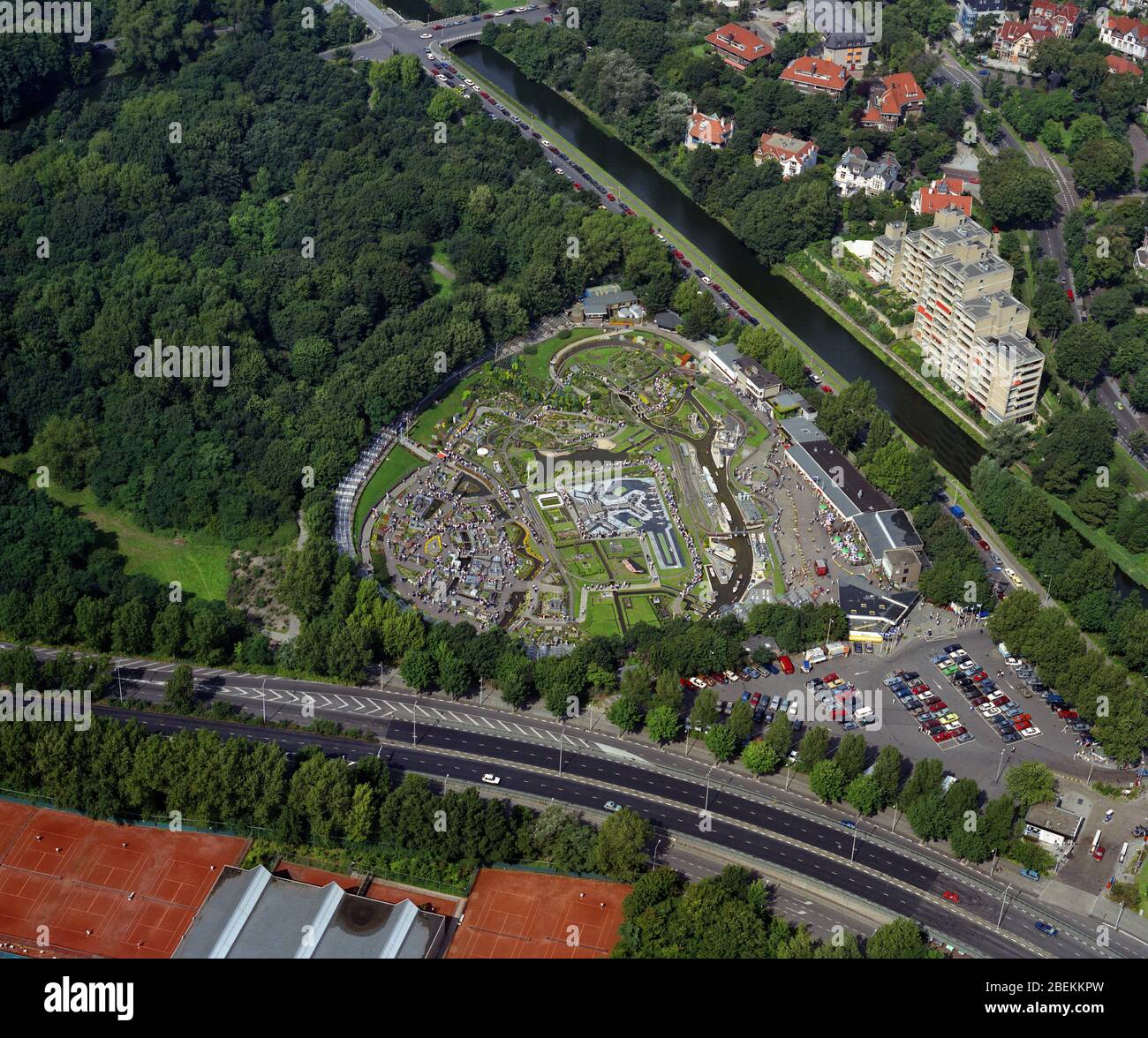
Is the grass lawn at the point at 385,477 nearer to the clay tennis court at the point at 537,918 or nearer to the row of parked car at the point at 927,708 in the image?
the clay tennis court at the point at 537,918

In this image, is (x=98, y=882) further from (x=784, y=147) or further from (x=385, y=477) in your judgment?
(x=784, y=147)

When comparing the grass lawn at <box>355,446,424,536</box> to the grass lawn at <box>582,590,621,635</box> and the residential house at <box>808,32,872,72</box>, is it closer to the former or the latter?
the grass lawn at <box>582,590,621,635</box>

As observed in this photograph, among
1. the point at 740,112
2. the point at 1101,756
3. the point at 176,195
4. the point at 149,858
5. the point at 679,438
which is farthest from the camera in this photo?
the point at 740,112

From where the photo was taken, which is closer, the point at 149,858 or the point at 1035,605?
the point at 149,858

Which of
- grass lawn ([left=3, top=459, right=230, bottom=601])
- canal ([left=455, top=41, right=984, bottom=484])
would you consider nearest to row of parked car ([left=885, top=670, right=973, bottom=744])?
canal ([left=455, top=41, right=984, bottom=484])

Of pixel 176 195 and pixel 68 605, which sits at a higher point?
pixel 176 195
